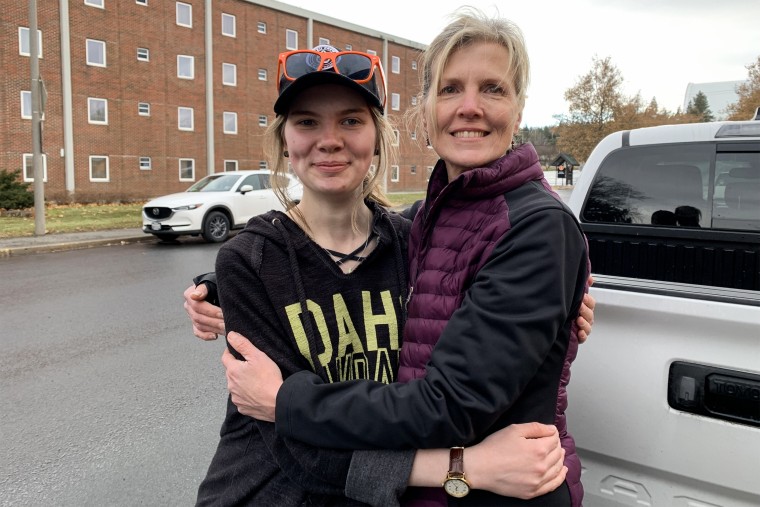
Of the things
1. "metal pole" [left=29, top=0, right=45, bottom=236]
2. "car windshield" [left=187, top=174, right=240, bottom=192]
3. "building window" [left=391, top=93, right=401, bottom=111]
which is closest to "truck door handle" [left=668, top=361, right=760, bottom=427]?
"car windshield" [left=187, top=174, right=240, bottom=192]

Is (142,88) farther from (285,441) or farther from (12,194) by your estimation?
(285,441)

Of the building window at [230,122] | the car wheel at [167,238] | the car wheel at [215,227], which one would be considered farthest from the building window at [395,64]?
the car wheel at [167,238]

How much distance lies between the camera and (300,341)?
135cm

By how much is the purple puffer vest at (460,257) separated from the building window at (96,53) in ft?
111

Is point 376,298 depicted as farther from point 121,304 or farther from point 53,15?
point 53,15

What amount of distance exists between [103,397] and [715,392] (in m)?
4.22

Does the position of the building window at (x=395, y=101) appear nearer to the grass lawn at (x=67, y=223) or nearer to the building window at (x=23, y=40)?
the building window at (x=23, y=40)

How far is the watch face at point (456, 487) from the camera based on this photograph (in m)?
1.19

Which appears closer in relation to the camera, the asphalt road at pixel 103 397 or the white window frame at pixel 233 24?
the asphalt road at pixel 103 397

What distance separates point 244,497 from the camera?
4.44 ft

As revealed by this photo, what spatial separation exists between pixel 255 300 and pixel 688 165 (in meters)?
2.24

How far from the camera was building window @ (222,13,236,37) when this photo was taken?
3550 centimetres

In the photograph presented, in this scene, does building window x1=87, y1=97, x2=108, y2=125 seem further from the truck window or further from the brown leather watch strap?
the brown leather watch strap

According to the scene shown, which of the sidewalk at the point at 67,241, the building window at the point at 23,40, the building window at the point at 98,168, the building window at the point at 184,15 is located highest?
the building window at the point at 184,15
